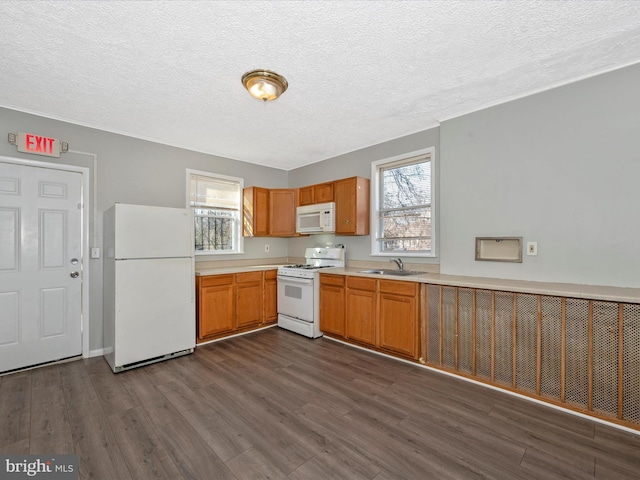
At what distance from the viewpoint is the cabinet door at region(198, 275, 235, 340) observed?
3738 millimetres

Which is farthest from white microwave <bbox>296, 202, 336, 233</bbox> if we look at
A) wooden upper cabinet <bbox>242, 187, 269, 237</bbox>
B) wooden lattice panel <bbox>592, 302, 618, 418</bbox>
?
wooden lattice panel <bbox>592, 302, 618, 418</bbox>

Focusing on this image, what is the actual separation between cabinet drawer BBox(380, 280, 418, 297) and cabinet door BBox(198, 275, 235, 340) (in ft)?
6.82

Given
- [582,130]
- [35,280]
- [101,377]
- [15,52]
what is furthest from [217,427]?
[582,130]

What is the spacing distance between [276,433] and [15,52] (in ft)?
10.8

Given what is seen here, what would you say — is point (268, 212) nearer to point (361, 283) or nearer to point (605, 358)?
point (361, 283)

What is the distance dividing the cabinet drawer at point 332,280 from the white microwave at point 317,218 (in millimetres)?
713

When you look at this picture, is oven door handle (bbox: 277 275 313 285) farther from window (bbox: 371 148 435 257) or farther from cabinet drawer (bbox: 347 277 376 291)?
window (bbox: 371 148 435 257)

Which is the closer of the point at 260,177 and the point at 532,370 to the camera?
the point at 532,370

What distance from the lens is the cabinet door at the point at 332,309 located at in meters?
3.77

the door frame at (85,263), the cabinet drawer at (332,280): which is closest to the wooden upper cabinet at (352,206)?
the cabinet drawer at (332,280)

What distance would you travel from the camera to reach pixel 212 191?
4551mm

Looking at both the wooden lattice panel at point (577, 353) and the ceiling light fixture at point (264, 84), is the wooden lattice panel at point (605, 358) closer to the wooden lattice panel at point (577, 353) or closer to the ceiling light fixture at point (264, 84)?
the wooden lattice panel at point (577, 353)

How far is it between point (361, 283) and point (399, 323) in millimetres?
642

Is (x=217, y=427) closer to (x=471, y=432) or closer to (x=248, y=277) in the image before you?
(x=471, y=432)
